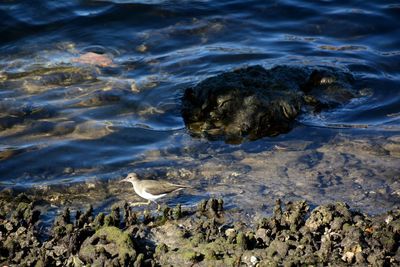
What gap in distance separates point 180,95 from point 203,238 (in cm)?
467

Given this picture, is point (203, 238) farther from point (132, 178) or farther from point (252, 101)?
point (252, 101)

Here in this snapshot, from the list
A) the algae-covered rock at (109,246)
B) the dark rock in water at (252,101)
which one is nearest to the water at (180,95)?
the dark rock in water at (252,101)

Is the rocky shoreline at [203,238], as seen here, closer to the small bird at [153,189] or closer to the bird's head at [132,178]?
the small bird at [153,189]

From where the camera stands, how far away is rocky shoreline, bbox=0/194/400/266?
5.27 meters

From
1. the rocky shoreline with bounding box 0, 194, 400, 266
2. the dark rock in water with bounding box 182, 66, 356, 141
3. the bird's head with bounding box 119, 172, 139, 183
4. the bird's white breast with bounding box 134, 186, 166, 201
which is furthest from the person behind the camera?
the dark rock in water with bounding box 182, 66, 356, 141

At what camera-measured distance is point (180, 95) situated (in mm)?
10078

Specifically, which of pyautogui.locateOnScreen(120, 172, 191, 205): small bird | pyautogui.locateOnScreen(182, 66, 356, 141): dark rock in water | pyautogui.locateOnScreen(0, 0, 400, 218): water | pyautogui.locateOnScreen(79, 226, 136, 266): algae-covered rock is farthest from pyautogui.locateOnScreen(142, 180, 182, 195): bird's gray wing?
pyautogui.locateOnScreen(182, 66, 356, 141): dark rock in water

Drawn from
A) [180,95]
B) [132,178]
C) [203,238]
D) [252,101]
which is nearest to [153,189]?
[132,178]

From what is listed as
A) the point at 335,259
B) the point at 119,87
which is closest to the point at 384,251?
the point at 335,259

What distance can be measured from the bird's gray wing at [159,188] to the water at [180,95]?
0.26 metres

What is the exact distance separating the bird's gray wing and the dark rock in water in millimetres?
1956

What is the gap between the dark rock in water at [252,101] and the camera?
8.91 meters

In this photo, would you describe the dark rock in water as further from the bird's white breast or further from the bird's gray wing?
the bird's white breast

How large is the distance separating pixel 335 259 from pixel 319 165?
8.54 ft
